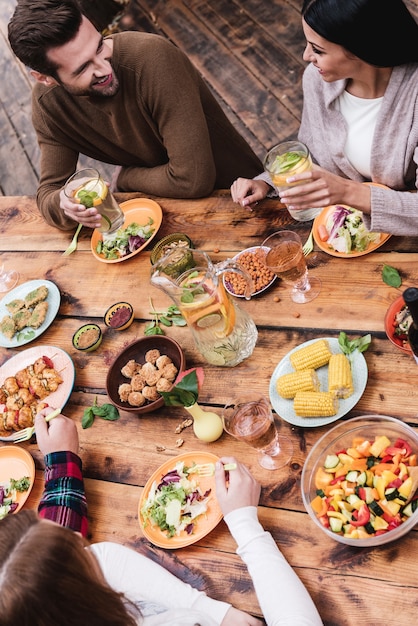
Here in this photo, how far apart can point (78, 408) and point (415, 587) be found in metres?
1.12

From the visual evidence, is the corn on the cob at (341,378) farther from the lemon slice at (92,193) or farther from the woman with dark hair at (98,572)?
the lemon slice at (92,193)

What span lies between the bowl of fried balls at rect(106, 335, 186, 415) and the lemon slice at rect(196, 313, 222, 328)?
165 millimetres

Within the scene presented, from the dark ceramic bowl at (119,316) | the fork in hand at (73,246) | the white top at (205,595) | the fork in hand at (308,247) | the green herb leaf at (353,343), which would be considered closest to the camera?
the white top at (205,595)

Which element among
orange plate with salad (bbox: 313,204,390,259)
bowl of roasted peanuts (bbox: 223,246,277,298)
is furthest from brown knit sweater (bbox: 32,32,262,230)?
orange plate with salad (bbox: 313,204,390,259)

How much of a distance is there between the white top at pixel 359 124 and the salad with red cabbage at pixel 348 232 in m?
0.25

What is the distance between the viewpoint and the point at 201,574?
4.97 feet

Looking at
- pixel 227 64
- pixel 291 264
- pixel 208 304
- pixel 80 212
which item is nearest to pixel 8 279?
pixel 80 212

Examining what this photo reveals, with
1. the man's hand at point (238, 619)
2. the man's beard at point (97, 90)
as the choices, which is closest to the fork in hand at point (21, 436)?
the man's hand at point (238, 619)

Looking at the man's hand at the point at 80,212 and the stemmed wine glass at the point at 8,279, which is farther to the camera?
the stemmed wine glass at the point at 8,279

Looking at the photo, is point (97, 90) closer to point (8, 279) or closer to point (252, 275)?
point (8, 279)

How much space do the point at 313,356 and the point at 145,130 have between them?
4.19 feet

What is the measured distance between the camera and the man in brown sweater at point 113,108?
2.18 metres

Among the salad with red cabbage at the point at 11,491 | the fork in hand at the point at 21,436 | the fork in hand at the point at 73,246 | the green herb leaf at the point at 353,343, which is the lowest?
the salad with red cabbage at the point at 11,491

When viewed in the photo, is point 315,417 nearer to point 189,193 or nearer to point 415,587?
point 415,587
